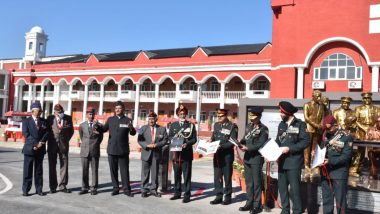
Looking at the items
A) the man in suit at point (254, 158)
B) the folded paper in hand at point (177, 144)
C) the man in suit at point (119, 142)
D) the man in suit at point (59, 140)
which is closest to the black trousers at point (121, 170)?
the man in suit at point (119, 142)

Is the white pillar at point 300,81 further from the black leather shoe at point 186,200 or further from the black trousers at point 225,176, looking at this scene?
the black leather shoe at point 186,200

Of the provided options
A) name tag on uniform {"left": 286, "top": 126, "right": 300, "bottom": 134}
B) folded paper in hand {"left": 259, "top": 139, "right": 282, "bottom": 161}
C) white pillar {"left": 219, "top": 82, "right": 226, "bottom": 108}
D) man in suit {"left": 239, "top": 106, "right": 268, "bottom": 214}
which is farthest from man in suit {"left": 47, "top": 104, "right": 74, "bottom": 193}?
white pillar {"left": 219, "top": 82, "right": 226, "bottom": 108}

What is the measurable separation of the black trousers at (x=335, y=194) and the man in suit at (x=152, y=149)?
3.46 m

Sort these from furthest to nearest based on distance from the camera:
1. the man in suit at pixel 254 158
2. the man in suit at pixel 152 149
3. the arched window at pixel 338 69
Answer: the arched window at pixel 338 69, the man in suit at pixel 152 149, the man in suit at pixel 254 158

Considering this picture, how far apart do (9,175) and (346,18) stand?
63.5 ft

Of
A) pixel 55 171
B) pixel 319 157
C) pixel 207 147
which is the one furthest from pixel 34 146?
pixel 319 157

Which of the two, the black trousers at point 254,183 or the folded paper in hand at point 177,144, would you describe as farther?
the folded paper in hand at point 177,144

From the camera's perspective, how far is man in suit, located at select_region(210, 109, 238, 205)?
7742 mm

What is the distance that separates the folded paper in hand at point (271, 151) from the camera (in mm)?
6469

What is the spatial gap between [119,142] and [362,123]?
5.46 meters

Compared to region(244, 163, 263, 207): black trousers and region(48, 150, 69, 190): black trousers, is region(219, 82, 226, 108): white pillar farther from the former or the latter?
region(244, 163, 263, 207): black trousers

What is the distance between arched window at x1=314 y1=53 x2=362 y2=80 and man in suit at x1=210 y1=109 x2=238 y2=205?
17.5 m

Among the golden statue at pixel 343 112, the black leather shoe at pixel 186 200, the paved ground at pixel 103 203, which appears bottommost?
the paved ground at pixel 103 203

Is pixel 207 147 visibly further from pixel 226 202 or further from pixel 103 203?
pixel 103 203
